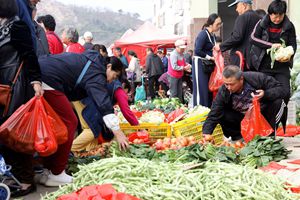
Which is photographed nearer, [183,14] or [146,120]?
[146,120]

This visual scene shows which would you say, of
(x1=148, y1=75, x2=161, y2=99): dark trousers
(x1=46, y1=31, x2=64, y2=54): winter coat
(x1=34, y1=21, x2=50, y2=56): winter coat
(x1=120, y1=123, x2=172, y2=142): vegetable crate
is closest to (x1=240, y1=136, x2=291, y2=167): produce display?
(x1=120, y1=123, x2=172, y2=142): vegetable crate

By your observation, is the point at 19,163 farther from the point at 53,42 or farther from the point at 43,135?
the point at 53,42

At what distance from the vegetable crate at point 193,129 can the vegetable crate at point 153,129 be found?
10 cm

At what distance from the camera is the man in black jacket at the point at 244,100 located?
20.0 ft

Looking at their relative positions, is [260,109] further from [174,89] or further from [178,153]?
[174,89]

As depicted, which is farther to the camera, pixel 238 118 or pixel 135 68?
pixel 135 68

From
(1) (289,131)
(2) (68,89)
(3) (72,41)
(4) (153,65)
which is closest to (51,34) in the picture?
(3) (72,41)

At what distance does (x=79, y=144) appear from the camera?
20.1 feet

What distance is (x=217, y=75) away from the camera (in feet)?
25.6

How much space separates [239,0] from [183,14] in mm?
29353

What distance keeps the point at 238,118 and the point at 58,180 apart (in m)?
2.74

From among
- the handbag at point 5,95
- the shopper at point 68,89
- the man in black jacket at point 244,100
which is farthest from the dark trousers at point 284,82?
the handbag at point 5,95

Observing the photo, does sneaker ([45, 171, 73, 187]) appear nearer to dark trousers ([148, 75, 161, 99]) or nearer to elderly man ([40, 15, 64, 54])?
elderly man ([40, 15, 64, 54])

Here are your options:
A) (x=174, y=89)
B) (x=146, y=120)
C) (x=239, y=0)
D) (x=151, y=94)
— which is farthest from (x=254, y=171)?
(x=151, y=94)
